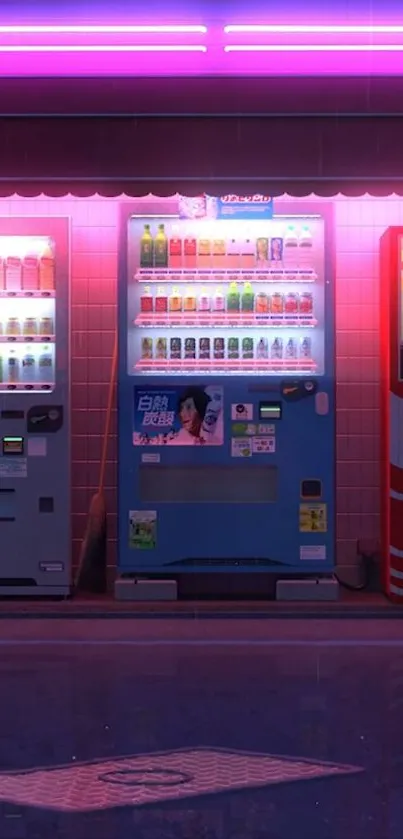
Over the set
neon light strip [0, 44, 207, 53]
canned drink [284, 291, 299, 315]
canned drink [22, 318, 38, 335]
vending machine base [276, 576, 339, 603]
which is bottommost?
vending machine base [276, 576, 339, 603]

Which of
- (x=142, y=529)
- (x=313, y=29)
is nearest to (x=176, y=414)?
(x=142, y=529)

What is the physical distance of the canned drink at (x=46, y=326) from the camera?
8.53 m

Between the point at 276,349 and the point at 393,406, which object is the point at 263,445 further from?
the point at 393,406

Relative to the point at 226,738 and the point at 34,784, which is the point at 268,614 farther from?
the point at 34,784

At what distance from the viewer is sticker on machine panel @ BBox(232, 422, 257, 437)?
27.8 ft

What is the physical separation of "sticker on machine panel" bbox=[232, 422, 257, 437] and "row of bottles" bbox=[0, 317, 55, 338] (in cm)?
151

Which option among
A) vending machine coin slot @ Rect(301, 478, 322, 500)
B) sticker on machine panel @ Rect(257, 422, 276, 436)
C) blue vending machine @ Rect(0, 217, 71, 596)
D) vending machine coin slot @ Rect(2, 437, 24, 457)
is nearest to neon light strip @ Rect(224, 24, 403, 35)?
blue vending machine @ Rect(0, 217, 71, 596)

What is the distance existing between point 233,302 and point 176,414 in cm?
93

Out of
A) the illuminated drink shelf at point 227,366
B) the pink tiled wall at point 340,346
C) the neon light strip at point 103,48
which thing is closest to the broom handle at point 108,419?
the pink tiled wall at point 340,346

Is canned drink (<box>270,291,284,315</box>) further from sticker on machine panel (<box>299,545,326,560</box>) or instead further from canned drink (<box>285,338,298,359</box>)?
sticker on machine panel (<box>299,545,326,560</box>)

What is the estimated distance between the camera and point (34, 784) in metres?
4.88

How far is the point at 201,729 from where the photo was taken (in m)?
5.64

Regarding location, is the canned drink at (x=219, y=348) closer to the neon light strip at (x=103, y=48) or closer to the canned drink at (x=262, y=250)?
the canned drink at (x=262, y=250)

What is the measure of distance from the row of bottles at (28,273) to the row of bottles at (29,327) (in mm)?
235
